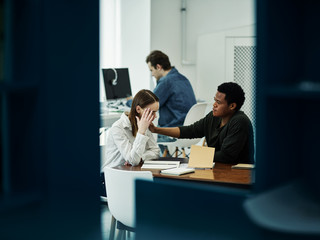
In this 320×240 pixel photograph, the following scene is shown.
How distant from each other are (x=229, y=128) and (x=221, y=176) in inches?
28.3

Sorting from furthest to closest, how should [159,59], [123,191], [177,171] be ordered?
[159,59], [177,171], [123,191]

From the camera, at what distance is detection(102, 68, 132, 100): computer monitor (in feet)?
19.4

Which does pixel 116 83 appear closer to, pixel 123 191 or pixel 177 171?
pixel 177 171

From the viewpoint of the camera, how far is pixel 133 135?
3.76 meters

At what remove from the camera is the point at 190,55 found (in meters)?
7.20

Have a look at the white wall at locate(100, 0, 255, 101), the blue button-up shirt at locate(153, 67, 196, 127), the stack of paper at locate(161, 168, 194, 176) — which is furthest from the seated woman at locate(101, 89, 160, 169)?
the white wall at locate(100, 0, 255, 101)

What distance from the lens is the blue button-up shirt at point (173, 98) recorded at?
537 cm

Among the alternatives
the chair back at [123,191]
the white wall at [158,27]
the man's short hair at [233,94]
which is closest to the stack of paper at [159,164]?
the chair back at [123,191]

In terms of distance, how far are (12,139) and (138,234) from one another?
2.18 ft

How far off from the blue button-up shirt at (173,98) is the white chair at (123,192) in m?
2.44

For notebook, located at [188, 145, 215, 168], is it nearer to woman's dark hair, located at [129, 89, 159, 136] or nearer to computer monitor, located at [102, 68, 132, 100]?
woman's dark hair, located at [129, 89, 159, 136]

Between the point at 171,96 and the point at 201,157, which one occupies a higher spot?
the point at 171,96

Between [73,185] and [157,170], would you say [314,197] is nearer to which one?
[73,185]

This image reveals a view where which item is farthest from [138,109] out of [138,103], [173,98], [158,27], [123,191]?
[158,27]
